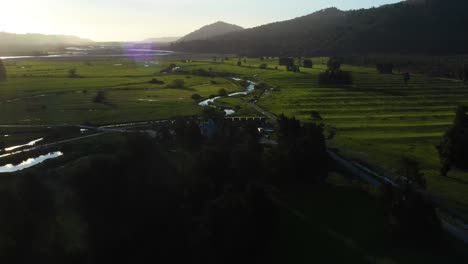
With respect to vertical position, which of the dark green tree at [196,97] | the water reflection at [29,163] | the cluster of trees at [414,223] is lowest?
the dark green tree at [196,97]

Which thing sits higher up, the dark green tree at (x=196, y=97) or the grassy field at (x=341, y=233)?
the grassy field at (x=341, y=233)

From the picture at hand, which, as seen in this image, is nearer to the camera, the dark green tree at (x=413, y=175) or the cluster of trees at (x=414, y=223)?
the cluster of trees at (x=414, y=223)

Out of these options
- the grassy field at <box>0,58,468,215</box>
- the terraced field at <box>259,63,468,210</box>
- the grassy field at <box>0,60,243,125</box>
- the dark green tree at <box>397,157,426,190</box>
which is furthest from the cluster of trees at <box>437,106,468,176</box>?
the grassy field at <box>0,60,243,125</box>

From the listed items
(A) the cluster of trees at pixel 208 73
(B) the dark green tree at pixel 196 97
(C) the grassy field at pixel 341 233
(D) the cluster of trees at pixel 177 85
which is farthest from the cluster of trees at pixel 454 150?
(A) the cluster of trees at pixel 208 73

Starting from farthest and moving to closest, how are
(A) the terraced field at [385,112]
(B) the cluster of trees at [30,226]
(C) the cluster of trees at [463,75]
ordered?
(C) the cluster of trees at [463,75] < (A) the terraced field at [385,112] < (B) the cluster of trees at [30,226]

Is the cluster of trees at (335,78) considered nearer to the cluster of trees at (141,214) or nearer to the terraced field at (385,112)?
the terraced field at (385,112)

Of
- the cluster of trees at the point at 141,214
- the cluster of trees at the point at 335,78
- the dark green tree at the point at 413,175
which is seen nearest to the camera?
the cluster of trees at the point at 141,214

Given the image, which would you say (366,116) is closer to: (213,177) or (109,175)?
(213,177)

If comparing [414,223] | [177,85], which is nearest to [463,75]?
[177,85]
